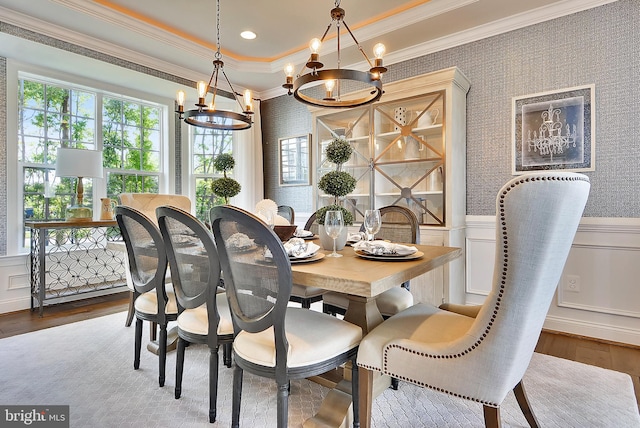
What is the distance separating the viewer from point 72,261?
362cm

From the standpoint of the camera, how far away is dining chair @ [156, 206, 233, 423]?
4.92ft

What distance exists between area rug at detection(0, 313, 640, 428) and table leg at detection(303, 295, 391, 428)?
146 mm

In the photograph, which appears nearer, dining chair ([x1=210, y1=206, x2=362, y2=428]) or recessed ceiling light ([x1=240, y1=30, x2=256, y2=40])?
dining chair ([x1=210, y1=206, x2=362, y2=428])

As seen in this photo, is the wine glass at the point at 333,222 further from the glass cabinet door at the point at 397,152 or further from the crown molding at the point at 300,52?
the crown molding at the point at 300,52

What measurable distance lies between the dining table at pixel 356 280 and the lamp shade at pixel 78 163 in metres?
2.92

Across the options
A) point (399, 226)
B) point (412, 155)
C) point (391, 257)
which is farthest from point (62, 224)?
point (412, 155)

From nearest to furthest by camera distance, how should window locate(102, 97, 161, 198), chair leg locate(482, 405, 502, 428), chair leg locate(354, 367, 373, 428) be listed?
chair leg locate(482, 405, 502, 428)
chair leg locate(354, 367, 373, 428)
window locate(102, 97, 161, 198)

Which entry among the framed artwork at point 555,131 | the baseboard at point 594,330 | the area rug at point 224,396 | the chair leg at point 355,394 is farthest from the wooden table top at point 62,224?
the baseboard at point 594,330

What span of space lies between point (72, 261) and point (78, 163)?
3.55 ft

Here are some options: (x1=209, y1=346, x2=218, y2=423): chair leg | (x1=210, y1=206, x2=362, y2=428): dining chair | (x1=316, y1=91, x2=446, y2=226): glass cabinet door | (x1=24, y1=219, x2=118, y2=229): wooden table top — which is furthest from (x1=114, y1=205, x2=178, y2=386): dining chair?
(x1=316, y1=91, x2=446, y2=226): glass cabinet door

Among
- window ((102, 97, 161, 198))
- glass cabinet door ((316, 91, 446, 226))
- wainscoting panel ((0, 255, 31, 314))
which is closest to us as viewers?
glass cabinet door ((316, 91, 446, 226))

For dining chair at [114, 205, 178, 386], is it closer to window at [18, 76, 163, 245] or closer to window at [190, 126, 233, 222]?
window at [18, 76, 163, 245]

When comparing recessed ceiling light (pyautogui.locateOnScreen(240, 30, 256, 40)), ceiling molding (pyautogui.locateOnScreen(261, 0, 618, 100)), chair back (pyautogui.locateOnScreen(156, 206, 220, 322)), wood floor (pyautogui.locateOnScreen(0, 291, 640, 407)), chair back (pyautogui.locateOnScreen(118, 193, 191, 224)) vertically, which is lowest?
wood floor (pyautogui.locateOnScreen(0, 291, 640, 407))

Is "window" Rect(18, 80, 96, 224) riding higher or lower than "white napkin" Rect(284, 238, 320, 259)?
higher
